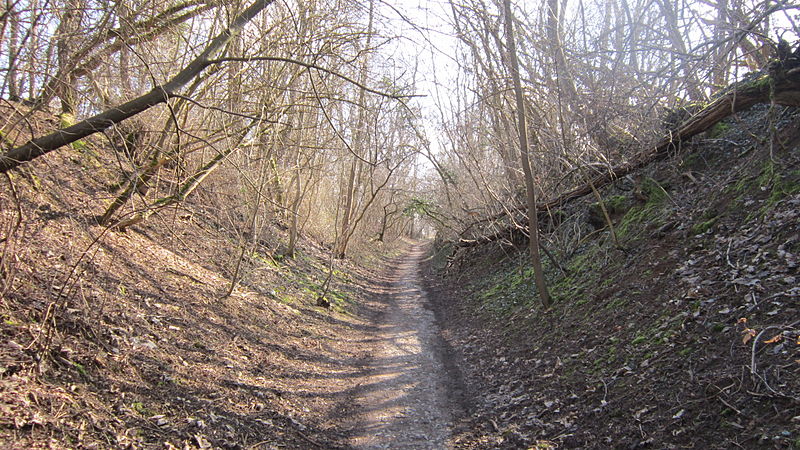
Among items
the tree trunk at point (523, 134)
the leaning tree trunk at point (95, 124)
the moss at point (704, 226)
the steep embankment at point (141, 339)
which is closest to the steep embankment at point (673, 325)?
the moss at point (704, 226)

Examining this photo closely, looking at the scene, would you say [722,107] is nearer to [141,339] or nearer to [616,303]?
[616,303]

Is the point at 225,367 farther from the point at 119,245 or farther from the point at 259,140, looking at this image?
the point at 259,140

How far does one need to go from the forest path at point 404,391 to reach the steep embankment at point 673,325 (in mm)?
458

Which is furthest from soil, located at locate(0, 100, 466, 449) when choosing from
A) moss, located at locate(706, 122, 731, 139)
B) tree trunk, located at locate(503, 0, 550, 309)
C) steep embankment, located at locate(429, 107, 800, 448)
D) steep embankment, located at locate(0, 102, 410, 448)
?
moss, located at locate(706, 122, 731, 139)

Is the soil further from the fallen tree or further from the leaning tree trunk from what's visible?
→ the fallen tree

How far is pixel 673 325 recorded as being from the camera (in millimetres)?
4922

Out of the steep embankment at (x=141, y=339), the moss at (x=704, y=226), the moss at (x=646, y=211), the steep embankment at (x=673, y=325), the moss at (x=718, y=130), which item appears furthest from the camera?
the moss at (x=718, y=130)

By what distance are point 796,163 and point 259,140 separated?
28.6 ft

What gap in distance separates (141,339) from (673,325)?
20.3 feet

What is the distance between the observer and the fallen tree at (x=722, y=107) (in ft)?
18.4

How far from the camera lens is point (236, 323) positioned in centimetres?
721

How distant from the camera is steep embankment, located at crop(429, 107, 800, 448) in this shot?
12.0 feet

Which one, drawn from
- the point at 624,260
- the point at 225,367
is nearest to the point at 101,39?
the point at 225,367

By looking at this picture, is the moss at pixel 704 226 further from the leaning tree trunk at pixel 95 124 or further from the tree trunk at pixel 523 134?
the leaning tree trunk at pixel 95 124
